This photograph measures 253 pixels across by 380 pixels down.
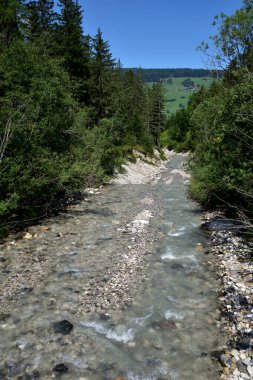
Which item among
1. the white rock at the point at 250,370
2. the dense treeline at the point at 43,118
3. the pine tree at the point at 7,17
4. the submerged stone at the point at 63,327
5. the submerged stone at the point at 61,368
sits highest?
the pine tree at the point at 7,17

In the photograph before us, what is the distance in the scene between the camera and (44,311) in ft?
24.6

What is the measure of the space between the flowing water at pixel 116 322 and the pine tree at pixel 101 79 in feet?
85.9

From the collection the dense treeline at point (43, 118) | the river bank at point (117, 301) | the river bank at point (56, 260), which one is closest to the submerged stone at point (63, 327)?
the river bank at point (117, 301)

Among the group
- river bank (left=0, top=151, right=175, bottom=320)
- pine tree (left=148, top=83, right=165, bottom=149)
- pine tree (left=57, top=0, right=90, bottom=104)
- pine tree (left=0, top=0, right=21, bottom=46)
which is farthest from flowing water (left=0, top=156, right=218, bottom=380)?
pine tree (left=148, top=83, right=165, bottom=149)

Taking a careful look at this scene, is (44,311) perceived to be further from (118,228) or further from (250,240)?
(250,240)

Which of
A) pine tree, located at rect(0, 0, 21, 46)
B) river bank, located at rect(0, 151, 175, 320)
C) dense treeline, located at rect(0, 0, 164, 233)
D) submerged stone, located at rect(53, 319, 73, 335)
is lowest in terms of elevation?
river bank, located at rect(0, 151, 175, 320)

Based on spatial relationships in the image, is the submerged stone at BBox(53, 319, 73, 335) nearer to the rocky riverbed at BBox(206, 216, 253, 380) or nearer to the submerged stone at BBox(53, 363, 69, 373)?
the submerged stone at BBox(53, 363, 69, 373)

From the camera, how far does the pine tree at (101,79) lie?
117 ft

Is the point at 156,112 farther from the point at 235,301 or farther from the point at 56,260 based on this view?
the point at 235,301

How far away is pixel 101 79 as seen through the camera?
1406 inches

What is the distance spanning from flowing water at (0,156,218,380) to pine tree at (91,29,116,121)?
→ 26186 millimetres

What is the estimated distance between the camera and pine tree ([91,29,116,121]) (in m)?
35.7

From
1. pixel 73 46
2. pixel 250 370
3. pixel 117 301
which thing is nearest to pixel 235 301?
pixel 250 370

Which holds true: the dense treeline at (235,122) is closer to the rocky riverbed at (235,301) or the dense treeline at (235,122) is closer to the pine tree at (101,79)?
the rocky riverbed at (235,301)
